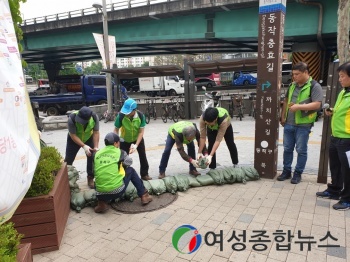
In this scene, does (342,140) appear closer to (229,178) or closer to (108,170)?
(229,178)

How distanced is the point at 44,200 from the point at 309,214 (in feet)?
9.93

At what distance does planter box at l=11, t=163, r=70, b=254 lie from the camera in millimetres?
2566

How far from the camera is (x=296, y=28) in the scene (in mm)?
13953

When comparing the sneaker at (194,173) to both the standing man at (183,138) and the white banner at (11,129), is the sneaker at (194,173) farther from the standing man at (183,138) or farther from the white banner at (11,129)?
the white banner at (11,129)

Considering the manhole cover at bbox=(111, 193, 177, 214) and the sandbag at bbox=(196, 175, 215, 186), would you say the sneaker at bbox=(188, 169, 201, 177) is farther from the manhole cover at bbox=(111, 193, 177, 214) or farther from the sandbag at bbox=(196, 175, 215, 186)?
the manhole cover at bbox=(111, 193, 177, 214)

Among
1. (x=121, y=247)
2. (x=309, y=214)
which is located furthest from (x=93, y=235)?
(x=309, y=214)

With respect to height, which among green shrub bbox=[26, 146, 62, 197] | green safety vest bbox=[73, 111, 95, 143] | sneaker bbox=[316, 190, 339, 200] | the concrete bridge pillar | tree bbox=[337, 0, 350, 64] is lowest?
sneaker bbox=[316, 190, 339, 200]

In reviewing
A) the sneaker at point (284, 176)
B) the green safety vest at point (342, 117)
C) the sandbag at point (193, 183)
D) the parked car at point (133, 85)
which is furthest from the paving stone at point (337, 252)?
the parked car at point (133, 85)

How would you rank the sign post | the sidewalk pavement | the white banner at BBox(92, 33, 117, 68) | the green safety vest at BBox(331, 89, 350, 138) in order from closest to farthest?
1. the sidewalk pavement
2. the green safety vest at BBox(331, 89, 350, 138)
3. the sign post
4. the white banner at BBox(92, 33, 117, 68)

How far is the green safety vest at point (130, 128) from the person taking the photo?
4254mm

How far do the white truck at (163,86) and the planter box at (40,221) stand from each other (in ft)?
74.2

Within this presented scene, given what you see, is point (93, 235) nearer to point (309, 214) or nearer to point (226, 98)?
point (309, 214)

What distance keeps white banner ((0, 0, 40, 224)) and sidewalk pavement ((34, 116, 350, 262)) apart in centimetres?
143

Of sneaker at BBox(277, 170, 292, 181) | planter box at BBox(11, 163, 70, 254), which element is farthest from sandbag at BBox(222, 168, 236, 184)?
planter box at BBox(11, 163, 70, 254)
